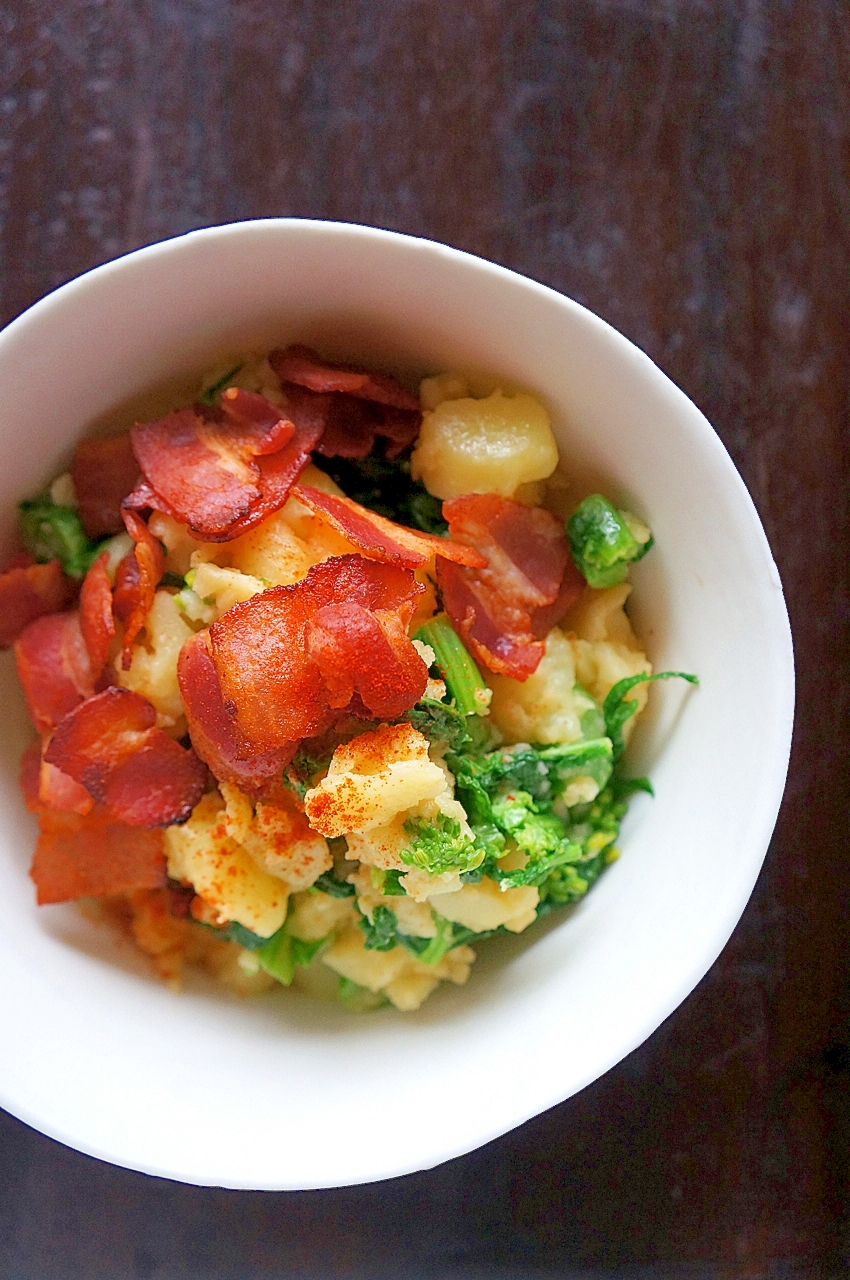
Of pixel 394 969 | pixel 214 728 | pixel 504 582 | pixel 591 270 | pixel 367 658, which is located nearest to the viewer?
pixel 367 658

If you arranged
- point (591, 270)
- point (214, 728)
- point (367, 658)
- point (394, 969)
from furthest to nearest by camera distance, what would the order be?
point (591, 270), point (394, 969), point (214, 728), point (367, 658)

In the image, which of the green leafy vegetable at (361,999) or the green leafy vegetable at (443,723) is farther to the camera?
the green leafy vegetable at (361,999)

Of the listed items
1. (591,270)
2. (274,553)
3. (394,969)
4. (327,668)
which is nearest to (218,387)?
(274,553)

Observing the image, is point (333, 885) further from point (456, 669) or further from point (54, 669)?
point (54, 669)

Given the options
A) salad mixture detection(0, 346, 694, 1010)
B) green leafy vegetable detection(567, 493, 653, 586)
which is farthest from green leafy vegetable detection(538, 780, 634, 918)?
green leafy vegetable detection(567, 493, 653, 586)

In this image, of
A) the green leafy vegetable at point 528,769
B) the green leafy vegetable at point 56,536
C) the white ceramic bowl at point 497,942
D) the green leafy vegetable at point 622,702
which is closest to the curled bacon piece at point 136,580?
the green leafy vegetable at point 56,536

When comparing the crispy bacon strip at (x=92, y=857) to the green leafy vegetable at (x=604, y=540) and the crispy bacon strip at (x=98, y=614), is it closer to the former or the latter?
the crispy bacon strip at (x=98, y=614)

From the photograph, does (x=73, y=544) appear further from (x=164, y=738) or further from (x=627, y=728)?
(x=627, y=728)
